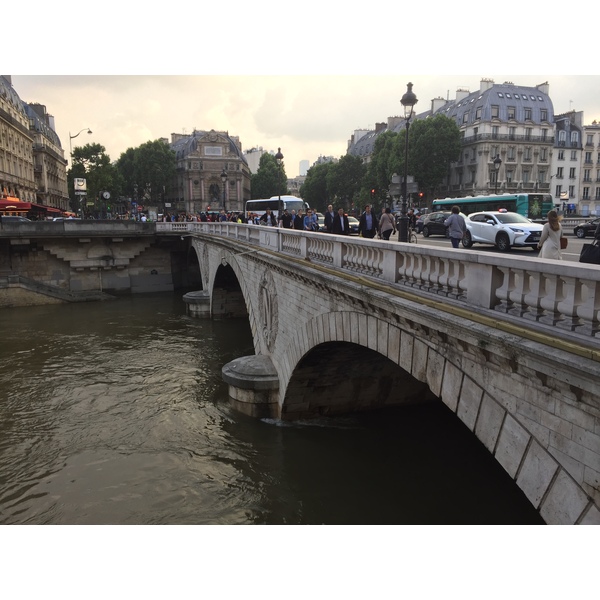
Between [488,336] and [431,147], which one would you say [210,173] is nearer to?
[431,147]

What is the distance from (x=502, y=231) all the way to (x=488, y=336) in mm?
12318

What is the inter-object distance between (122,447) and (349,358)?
237 inches

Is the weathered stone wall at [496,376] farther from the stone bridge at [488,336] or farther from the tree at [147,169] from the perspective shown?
the tree at [147,169]

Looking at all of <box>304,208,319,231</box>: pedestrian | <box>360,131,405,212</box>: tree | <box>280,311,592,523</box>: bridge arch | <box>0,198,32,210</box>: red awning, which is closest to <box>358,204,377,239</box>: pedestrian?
<box>280,311,592,523</box>: bridge arch

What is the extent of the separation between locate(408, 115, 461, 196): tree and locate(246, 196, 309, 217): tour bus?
13412 mm

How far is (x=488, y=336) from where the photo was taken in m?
4.77

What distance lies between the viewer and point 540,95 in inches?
2466

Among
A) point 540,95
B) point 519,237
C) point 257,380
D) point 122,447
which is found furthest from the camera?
point 540,95

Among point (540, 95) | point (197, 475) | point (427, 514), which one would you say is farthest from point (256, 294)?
point (540, 95)

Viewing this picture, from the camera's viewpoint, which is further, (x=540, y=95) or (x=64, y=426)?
(x=540, y=95)

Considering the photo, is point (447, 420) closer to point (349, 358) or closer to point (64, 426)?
point (349, 358)

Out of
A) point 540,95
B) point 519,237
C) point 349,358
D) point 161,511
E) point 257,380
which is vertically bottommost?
point 161,511

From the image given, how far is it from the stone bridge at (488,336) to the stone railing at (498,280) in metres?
0.01

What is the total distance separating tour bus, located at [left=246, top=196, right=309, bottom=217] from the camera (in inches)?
1880
